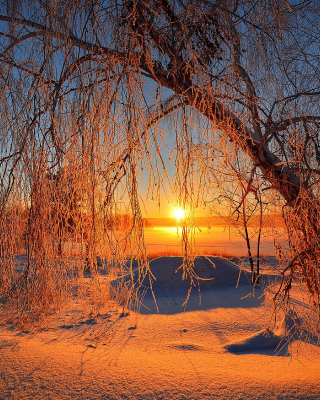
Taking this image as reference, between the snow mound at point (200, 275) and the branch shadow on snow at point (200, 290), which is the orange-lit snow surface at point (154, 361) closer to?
the branch shadow on snow at point (200, 290)

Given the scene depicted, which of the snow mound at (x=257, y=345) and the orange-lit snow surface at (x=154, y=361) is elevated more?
the orange-lit snow surface at (x=154, y=361)

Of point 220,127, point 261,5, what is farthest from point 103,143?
point 261,5

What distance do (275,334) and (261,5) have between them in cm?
310

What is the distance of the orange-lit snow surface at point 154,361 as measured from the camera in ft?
5.34

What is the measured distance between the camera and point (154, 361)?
6.92 ft

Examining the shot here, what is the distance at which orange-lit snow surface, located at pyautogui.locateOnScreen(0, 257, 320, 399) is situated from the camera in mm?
1628

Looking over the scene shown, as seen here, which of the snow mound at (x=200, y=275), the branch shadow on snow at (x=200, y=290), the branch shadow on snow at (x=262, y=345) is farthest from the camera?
the snow mound at (x=200, y=275)

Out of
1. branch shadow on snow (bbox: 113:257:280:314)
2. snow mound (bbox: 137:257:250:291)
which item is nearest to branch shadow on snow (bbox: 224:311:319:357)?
branch shadow on snow (bbox: 113:257:280:314)

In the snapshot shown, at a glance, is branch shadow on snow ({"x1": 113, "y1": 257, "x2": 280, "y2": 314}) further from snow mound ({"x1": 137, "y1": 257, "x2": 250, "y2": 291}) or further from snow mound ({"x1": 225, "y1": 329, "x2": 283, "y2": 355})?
snow mound ({"x1": 225, "y1": 329, "x2": 283, "y2": 355})

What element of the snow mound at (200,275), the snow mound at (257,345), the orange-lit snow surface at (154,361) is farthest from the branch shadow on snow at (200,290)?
the snow mound at (257,345)

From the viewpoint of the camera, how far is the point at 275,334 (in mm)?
3141

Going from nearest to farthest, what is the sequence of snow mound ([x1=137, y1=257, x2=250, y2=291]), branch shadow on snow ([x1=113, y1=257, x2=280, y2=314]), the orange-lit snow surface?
the orange-lit snow surface, branch shadow on snow ([x1=113, y1=257, x2=280, y2=314]), snow mound ([x1=137, y1=257, x2=250, y2=291])

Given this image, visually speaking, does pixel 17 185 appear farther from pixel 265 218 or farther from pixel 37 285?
pixel 265 218

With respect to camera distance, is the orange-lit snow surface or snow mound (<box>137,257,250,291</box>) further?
snow mound (<box>137,257,250,291</box>)
